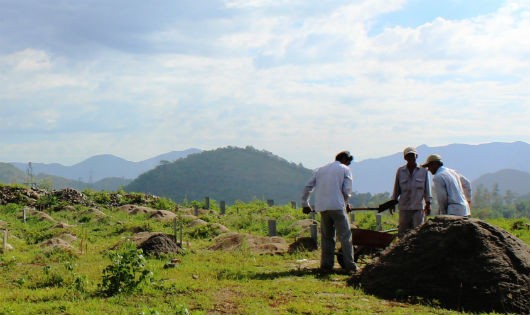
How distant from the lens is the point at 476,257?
7781 millimetres

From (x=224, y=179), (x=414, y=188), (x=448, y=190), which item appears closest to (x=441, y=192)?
(x=448, y=190)

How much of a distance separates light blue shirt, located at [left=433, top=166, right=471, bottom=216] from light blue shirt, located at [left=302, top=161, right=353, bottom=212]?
1530mm

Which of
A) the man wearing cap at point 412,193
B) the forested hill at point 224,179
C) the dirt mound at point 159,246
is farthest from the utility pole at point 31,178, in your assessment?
the forested hill at point 224,179

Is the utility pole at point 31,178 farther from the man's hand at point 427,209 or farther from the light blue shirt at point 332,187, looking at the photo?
the man's hand at point 427,209

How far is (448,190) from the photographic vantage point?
8.93 metres

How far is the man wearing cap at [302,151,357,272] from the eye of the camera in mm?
9609

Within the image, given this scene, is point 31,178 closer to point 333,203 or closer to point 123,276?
point 123,276

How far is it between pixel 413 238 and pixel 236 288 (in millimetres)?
2925

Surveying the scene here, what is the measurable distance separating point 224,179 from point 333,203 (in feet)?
549

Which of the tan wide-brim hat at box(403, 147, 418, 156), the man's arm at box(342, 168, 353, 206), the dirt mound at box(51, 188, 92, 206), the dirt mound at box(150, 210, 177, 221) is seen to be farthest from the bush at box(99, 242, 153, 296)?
the dirt mound at box(51, 188, 92, 206)

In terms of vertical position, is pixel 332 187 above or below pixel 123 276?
above

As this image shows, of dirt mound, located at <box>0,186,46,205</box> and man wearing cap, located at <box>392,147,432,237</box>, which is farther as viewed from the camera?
dirt mound, located at <box>0,186,46,205</box>

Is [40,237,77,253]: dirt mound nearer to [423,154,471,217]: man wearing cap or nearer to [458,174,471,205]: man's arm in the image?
[423,154,471,217]: man wearing cap

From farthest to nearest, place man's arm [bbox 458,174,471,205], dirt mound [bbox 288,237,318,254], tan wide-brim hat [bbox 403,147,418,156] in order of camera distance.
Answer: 1. dirt mound [bbox 288,237,318,254]
2. man's arm [bbox 458,174,471,205]
3. tan wide-brim hat [bbox 403,147,418,156]
